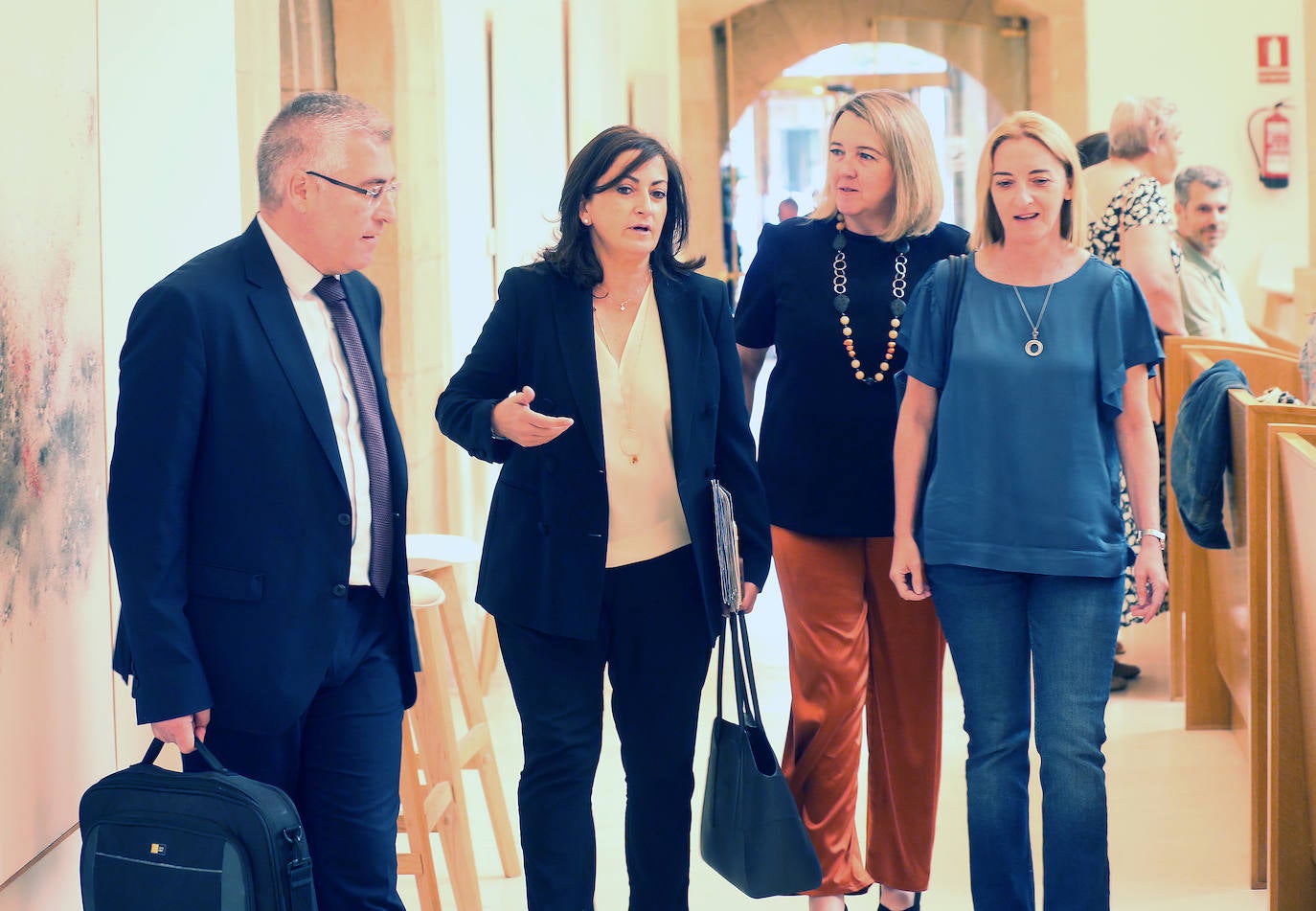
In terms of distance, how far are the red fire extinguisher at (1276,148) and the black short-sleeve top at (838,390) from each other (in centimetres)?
928

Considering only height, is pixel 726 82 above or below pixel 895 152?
above

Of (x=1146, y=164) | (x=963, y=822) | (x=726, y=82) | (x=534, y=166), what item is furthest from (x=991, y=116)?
(x=963, y=822)

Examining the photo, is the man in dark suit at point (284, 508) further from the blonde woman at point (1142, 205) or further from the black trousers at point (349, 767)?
the blonde woman at point (1142, 205)

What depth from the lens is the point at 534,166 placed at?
6.96 m

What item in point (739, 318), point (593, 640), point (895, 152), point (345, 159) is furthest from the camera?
point (739, 318)

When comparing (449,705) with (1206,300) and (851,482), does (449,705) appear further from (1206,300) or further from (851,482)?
(1206,300)

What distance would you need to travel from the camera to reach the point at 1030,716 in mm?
2744

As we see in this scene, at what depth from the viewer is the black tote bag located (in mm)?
2670

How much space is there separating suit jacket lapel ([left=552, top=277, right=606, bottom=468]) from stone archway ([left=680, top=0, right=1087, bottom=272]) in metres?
10.00

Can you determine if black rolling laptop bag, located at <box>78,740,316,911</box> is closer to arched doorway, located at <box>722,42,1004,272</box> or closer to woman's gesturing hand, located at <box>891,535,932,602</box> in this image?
woman's gesturing hand, located at <box>891,535,932,602</box>

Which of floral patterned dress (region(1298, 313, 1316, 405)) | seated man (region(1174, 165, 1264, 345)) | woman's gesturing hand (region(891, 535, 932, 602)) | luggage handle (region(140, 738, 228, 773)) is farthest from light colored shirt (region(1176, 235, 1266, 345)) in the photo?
luggage handle (region(140, 738, 228, 773))

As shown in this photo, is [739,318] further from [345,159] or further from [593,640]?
[345,159]

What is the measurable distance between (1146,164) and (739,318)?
105 inches

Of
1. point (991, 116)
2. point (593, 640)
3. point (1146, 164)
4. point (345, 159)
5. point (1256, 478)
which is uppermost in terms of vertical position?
point (991, 116)
